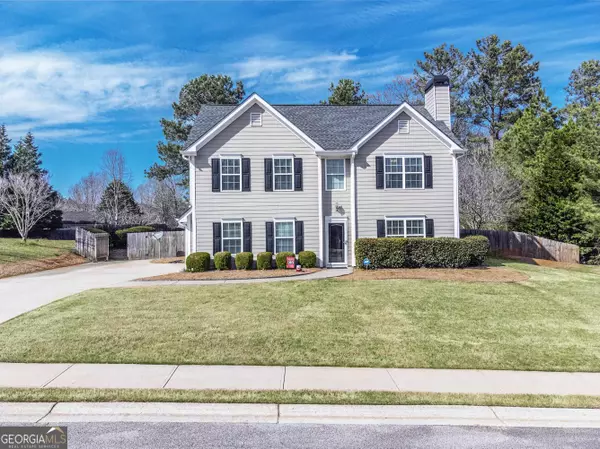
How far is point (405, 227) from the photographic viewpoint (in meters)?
18.9

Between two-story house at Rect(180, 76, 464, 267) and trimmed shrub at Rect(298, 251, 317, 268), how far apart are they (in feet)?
2.14

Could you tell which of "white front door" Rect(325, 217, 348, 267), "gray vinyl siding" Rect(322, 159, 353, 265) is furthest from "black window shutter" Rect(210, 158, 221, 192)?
"white front door" Rect(325, 217, 348, 267)

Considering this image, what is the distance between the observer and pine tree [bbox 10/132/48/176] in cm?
4316

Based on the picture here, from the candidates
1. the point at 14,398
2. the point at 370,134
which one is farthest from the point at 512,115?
the point at 14,398

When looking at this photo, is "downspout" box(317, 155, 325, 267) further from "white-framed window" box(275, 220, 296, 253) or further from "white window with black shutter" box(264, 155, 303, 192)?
"white-framed window" box(275, 220, 296, 253)

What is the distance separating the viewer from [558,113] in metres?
35.0

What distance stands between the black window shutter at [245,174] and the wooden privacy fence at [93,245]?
11966mm

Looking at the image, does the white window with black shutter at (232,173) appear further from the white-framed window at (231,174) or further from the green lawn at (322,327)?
the green lawn at (322,327)

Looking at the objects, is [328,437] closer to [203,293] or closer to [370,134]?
[203,293]

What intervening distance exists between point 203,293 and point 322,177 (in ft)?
28.9

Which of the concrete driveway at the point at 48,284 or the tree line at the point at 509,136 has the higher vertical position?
the tree line at the point at 509,136

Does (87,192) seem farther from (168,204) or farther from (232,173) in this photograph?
(232,173)

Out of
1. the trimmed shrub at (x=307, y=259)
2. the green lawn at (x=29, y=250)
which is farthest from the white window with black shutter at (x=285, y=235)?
the green lawn at (x=29, y=250)

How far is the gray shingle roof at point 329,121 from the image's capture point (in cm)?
1921
